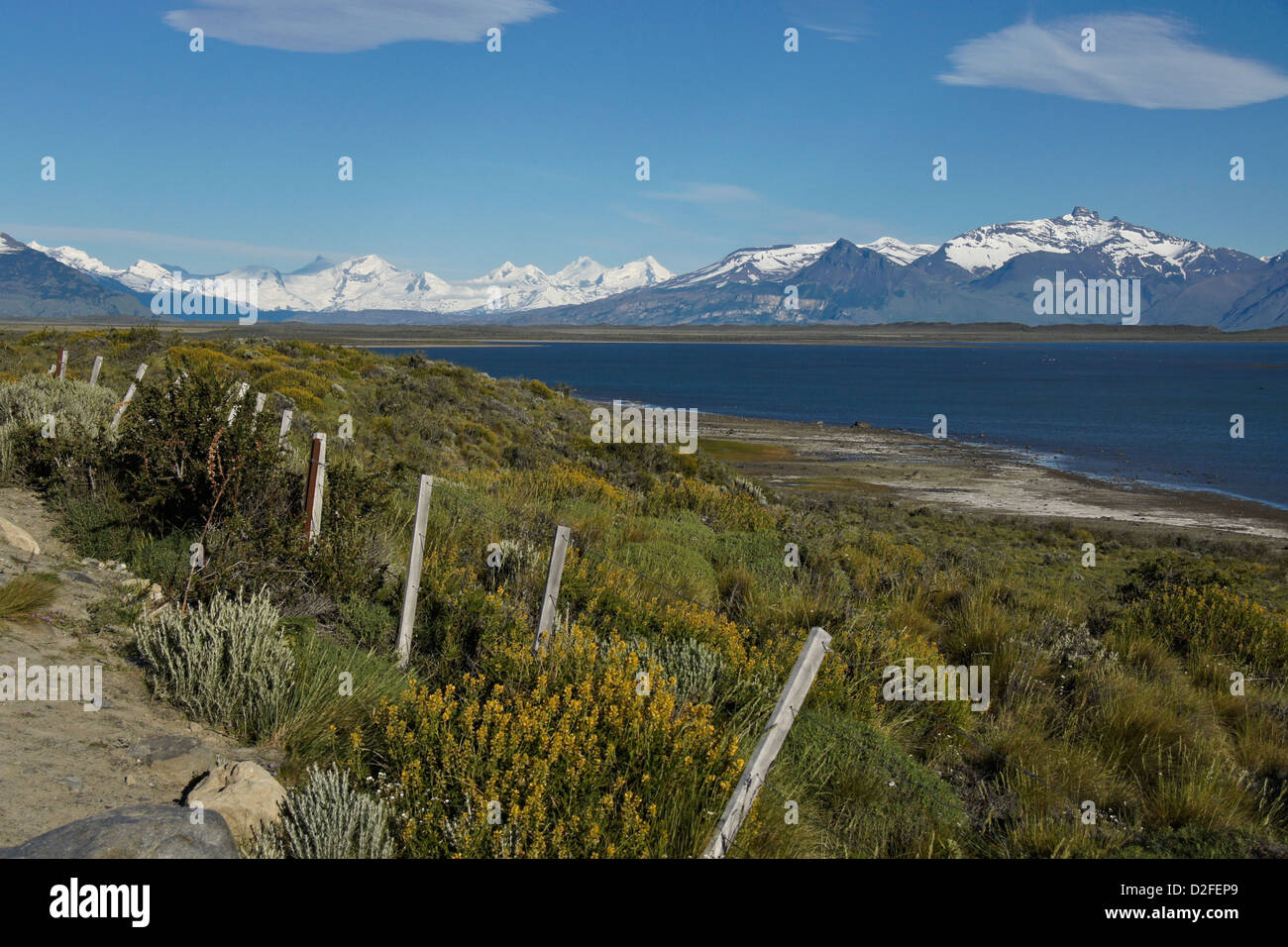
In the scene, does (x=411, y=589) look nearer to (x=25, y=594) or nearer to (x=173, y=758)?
(x=173, y=758)

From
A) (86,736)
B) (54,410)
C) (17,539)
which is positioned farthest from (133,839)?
(54,410)

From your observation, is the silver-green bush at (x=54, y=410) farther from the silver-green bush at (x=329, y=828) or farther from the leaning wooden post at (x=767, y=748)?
the leaning wooden post at (x=767, y=748)

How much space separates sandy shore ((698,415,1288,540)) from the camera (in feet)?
100

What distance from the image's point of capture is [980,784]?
564 centimetres

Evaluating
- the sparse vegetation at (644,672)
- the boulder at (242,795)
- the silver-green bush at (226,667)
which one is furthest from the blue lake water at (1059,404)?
the boulder at (242,795)

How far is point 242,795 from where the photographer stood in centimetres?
412

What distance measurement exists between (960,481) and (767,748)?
117 ft

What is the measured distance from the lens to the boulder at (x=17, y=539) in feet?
24.6

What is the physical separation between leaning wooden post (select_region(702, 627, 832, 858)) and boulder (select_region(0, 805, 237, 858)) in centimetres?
222

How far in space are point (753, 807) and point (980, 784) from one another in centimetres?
230

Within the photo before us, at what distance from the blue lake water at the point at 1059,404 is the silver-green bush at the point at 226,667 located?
128 ft

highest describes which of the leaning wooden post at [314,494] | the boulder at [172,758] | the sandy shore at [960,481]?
the leaning wooden post at [314,494]
